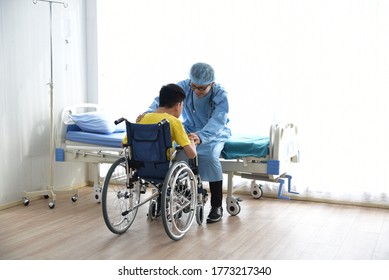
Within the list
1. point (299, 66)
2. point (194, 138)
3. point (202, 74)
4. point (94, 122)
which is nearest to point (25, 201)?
point (94, 122)

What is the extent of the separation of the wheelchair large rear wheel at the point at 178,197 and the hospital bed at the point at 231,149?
0.49 metres

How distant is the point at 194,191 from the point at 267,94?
134 centimetres

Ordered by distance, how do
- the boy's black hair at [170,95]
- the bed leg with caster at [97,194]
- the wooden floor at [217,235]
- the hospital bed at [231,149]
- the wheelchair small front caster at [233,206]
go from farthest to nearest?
the bed leg with caster at [97,194]
the wheelchair small front caster at [233,206]
the hospital bed at [231,149]
the boy's black hair at [170,95]
the wooden floor at [217,235]

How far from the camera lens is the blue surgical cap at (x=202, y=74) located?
3203mm

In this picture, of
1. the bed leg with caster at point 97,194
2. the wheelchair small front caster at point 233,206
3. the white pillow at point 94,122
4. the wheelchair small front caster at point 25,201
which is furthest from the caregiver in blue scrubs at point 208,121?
the wheelchair small front caster at point 25,201

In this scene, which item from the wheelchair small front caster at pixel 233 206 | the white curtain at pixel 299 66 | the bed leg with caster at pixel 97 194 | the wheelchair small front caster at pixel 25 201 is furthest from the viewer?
the bed leg with caster at pixel 97 194

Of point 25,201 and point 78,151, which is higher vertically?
point 78,151

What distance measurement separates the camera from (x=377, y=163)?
3.67 m

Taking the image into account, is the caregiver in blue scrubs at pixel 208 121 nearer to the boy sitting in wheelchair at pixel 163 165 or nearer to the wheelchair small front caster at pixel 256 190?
the boy sitting in wheelchair at pixel 163 165

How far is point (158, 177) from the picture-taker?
112 inches

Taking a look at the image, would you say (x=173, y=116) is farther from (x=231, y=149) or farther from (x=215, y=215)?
(x=215, y=215)

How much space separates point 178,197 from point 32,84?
1.82 metres

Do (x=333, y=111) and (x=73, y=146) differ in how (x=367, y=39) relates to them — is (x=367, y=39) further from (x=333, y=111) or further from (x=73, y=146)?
(x=73, y=146)

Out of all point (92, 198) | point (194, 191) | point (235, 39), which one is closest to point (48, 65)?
point (92, 198)
